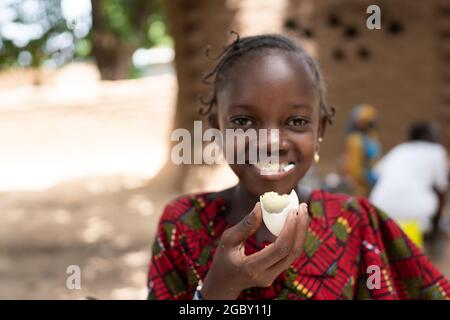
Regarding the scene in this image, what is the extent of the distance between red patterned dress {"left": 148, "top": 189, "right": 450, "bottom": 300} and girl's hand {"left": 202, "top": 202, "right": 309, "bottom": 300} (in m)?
0.17

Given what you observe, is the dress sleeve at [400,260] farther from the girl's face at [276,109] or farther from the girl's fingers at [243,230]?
the girl's fingers at [243,230]

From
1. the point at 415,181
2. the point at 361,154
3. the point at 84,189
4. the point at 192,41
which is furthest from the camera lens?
the point at 84,189

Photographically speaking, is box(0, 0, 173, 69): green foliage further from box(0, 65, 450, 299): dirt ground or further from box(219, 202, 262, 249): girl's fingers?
box(219, 202, 262, 249): girl's fingers

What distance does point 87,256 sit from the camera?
483 centimetres

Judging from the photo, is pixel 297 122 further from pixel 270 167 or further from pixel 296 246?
pixel 296 246

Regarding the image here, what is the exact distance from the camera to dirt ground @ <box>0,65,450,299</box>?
4.42 m

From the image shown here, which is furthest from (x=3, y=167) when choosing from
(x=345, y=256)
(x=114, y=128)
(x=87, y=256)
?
(x=345, y=256)

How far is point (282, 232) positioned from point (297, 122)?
0.84ft

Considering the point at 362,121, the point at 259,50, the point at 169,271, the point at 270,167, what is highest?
the point at 362,121

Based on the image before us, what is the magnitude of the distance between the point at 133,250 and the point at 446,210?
104 inches

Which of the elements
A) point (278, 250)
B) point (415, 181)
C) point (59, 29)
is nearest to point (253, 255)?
point (278, 250)

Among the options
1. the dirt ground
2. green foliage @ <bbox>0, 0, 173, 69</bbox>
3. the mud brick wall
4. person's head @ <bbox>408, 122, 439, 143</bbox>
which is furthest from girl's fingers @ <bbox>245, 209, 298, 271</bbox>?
green foliage @ <bbox>0, 0, 173, 69</bbox>

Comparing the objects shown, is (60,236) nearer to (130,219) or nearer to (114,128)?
(130,219)

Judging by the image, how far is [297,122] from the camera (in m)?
1.14
